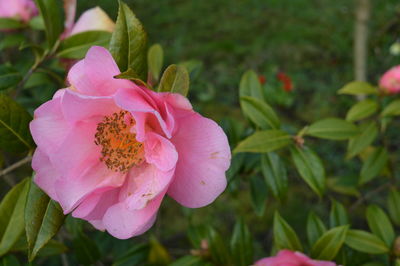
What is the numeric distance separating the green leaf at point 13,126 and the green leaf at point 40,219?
3.7 inches

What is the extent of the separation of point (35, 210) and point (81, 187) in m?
0.07

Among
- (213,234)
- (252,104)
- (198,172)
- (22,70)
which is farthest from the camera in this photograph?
(22,70)

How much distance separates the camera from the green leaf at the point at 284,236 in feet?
2.94

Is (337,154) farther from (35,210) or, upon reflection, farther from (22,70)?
(35,210)

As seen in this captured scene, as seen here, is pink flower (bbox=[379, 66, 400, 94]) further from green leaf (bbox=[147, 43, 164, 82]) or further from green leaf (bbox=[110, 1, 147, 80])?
green leaf (bbox=[110, 1, 147, 80])

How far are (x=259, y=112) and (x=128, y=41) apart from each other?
1.39ft

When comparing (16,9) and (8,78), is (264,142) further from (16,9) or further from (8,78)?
(16,9)

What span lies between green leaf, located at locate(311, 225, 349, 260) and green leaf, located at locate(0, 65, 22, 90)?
699 mm

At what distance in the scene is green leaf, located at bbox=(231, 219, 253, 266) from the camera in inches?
41.1

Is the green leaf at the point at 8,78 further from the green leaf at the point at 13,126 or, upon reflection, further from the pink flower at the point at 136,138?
the pink flower at the point at 136,138

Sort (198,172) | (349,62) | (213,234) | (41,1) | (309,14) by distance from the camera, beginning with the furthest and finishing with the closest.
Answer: (309,14) → (349,62) → (213,234) → (41,1) → (198,172)

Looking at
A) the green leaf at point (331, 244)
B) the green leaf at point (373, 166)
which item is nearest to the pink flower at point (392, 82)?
the green leaf at point (373, 166)

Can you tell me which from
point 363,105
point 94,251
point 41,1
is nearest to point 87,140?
point 41,1

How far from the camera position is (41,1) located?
0.87 metres
